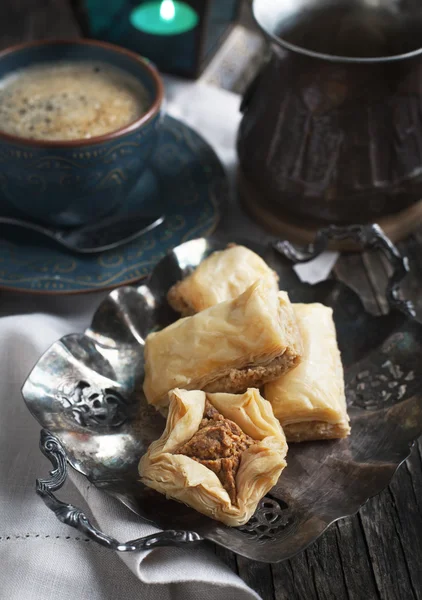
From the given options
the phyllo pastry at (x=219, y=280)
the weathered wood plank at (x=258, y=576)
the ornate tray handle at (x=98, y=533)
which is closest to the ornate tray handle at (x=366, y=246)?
the phyllo pastry at (x=219, y=280)

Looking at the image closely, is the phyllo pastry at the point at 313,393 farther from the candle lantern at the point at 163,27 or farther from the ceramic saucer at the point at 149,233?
the candle lantern at the point at 163,27

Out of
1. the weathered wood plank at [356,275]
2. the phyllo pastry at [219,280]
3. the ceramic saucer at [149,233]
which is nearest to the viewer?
the phyllo pastry at [219,280]

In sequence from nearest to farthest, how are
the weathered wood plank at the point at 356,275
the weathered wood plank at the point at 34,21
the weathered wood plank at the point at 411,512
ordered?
the weathered wood plank at the point at 411,512 < the weathered wood plank at the point at 356,275 < the weathered wood plank at the point at 34,21

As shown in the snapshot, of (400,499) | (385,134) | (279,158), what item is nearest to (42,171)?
(279,158)

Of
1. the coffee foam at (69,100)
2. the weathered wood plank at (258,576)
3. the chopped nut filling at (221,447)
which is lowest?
the weathered wood plank at (258,576)

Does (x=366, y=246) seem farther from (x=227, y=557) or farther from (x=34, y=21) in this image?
(x=34, y=21)

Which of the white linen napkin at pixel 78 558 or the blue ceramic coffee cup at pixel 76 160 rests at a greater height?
the blue ceramic coffee cup at pixel 76 160

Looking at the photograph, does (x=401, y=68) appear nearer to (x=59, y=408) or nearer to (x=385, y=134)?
(x=385, y=134)
